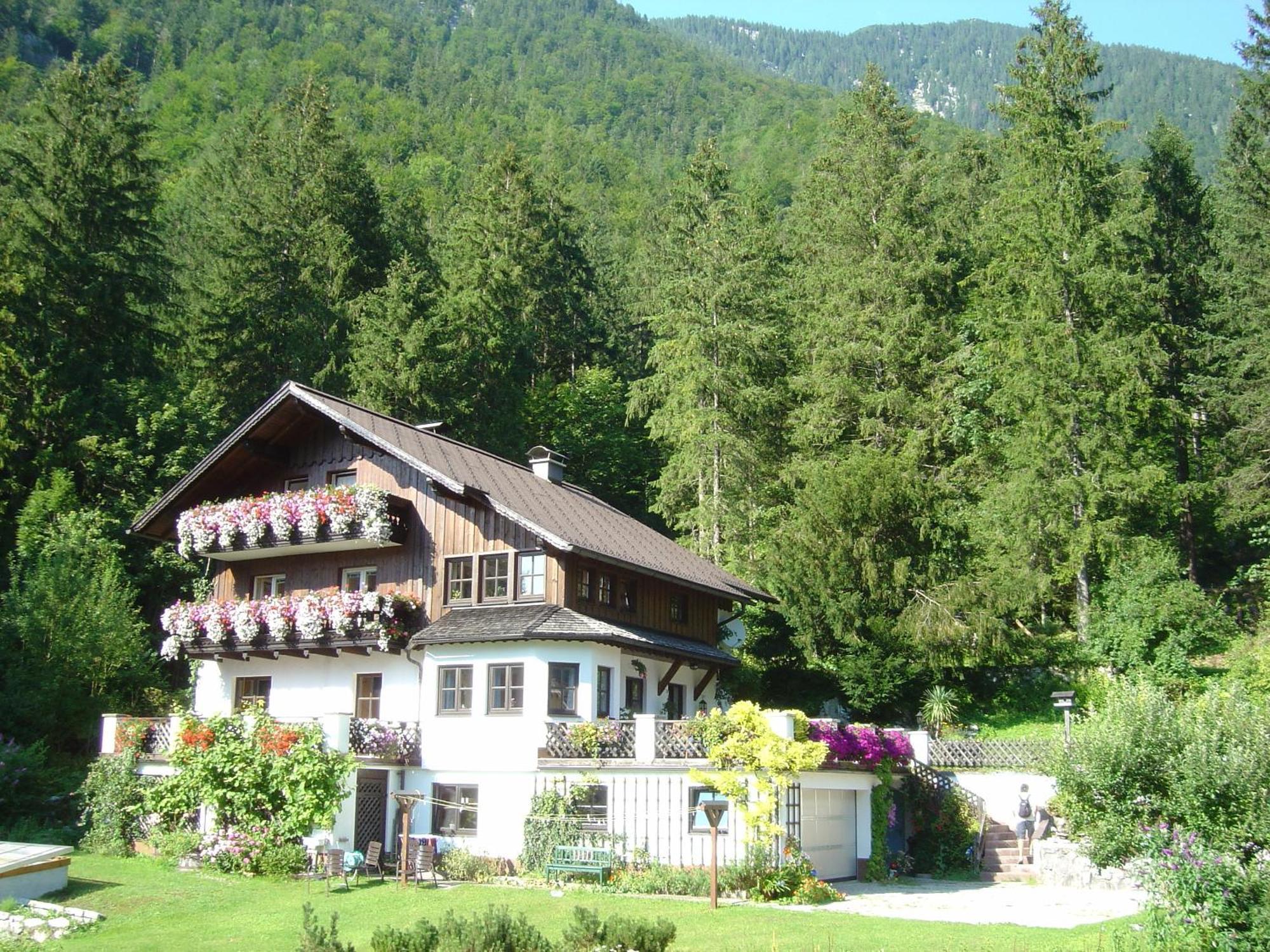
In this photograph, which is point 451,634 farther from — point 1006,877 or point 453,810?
point 1006,877

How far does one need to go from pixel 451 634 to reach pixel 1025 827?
1380cm

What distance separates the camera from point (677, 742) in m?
23.5

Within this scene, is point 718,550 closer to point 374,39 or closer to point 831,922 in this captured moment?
point 831,922

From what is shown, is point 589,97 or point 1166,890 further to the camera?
point 589,97

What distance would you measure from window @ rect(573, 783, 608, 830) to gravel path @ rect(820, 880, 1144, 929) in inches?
201

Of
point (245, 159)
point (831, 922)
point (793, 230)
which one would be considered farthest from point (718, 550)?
point (245, 159)

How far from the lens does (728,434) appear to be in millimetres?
42500

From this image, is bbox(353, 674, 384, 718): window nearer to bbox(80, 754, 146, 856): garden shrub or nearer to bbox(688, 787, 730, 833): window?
bbox(80, 754, 146, 856): garden shrub

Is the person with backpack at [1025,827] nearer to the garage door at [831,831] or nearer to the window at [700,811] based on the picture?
the garage door at [831,831]

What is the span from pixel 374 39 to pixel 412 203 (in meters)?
74.3

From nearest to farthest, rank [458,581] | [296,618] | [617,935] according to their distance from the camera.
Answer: [617,935] → [296,618] → [458,581]

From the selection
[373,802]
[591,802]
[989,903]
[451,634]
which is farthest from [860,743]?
[373,802]

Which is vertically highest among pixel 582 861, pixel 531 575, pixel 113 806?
pixel 531 575

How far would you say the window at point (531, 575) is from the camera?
90.0 ft
